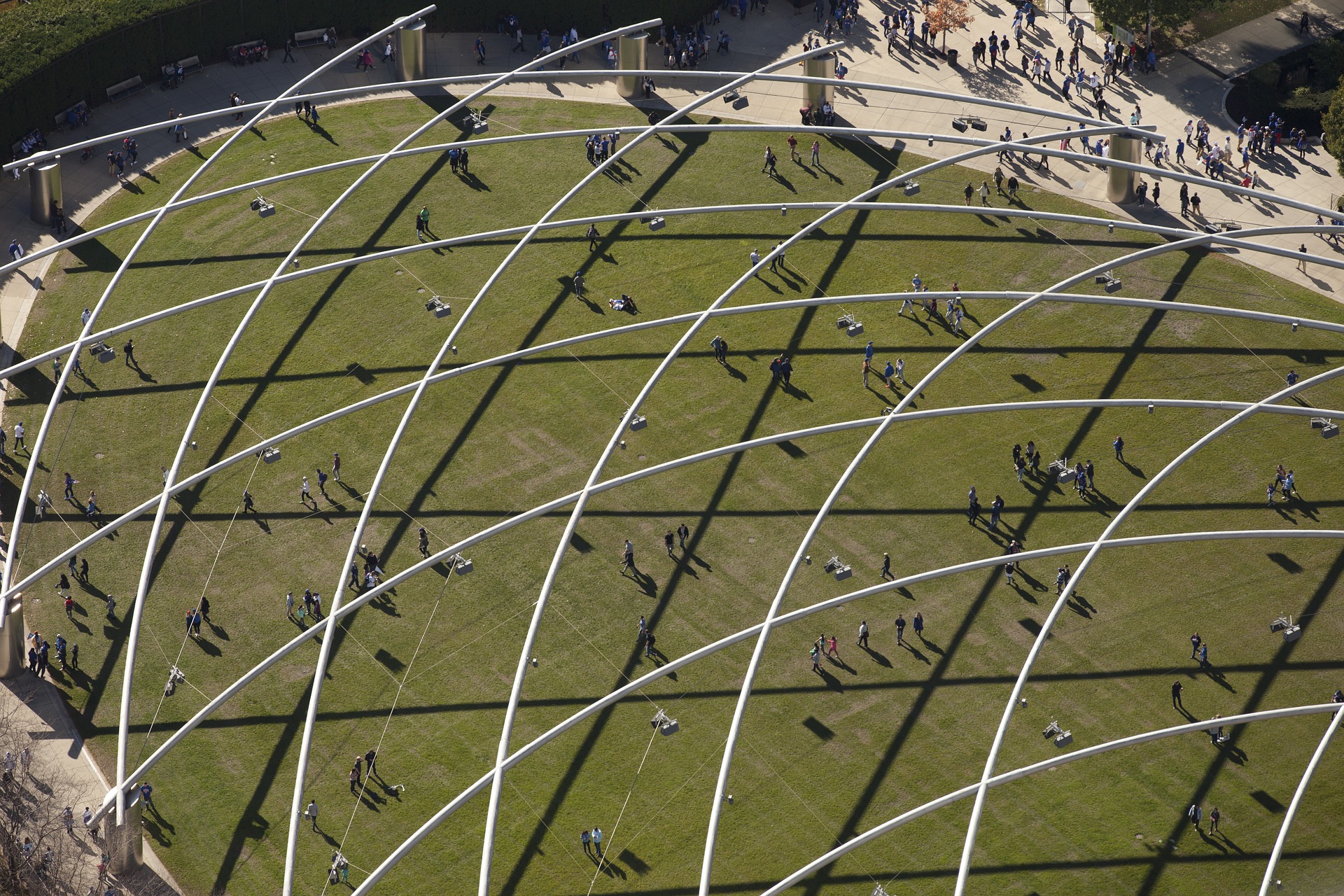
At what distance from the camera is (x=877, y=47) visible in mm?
103188

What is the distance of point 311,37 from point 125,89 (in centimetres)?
1169

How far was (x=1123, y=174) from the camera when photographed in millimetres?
91500

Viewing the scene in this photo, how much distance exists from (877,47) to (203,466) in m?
49.7

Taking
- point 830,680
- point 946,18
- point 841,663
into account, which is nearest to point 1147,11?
point 946,18

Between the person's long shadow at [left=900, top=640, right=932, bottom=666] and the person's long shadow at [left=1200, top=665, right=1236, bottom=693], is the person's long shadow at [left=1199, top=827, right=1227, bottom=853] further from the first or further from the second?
the person's long shadow at [left=900, top=640, right=932, bottom=666]

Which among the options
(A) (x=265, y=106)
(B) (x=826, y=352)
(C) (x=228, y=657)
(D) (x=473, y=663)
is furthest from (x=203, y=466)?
(B) (x=826, y=352)

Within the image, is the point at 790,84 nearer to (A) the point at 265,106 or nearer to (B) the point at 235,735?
(A) the point at 265,106

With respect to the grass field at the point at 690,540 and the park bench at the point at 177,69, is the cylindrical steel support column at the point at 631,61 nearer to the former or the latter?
the grass field at the point at 690,540

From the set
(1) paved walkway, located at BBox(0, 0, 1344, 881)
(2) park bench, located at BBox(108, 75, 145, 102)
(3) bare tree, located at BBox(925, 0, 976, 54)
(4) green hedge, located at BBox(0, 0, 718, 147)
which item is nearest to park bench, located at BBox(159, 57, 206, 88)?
(4) green hedge, located at BBox(0, 0, 718, 147)

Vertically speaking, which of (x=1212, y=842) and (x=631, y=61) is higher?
(x=631, y=61)

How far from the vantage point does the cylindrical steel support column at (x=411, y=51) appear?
325ft

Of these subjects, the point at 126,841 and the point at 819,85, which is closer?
the point at 126,841

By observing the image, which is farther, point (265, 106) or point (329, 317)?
point (265, 106)

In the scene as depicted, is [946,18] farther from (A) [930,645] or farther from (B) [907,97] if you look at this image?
(A) [930,645]
